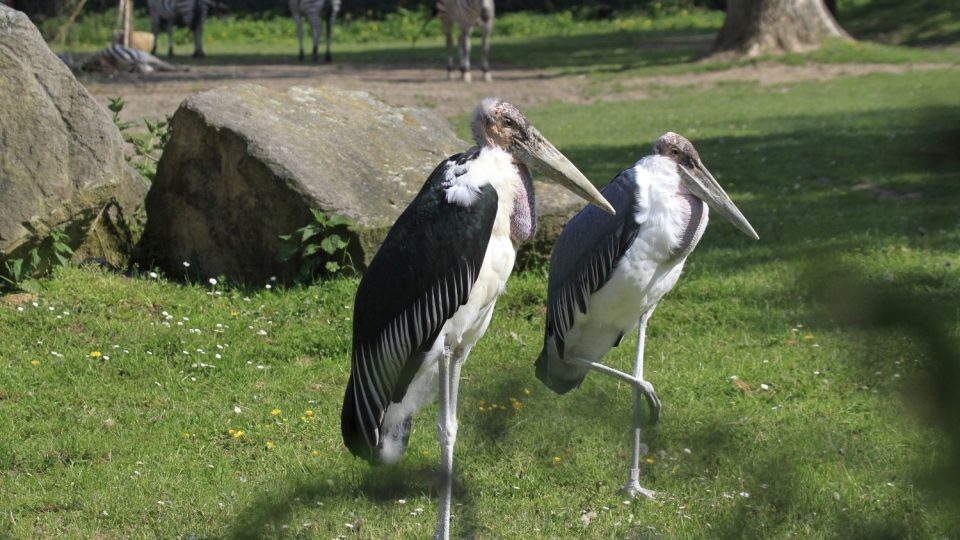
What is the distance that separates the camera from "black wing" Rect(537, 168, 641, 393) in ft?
13.1

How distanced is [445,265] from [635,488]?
113 centimetres

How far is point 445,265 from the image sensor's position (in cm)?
330

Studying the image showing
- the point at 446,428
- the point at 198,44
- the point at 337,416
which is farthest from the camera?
the point at 198,44

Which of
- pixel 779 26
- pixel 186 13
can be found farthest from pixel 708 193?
pixel 186 13

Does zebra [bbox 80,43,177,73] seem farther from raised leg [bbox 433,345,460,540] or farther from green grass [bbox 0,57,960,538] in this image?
raised leg [bbox 433,345,460,540]

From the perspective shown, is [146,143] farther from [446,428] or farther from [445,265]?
[445,265]

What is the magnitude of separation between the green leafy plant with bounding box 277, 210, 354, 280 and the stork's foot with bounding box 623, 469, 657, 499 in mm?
2410

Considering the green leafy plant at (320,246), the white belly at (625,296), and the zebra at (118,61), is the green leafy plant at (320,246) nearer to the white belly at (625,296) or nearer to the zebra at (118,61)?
the white belly at (625,296)

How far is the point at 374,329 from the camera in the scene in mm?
3422

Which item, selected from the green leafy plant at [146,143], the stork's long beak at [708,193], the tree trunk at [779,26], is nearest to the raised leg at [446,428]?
the stork's long beak at [708,193]

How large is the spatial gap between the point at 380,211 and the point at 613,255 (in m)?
2.34

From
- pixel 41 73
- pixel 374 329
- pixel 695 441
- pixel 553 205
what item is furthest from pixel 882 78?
pixel 695 441

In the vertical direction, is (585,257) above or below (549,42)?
above

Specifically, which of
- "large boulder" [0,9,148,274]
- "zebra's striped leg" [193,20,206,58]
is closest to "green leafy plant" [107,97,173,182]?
"large boulder" [0,9,148,274]
